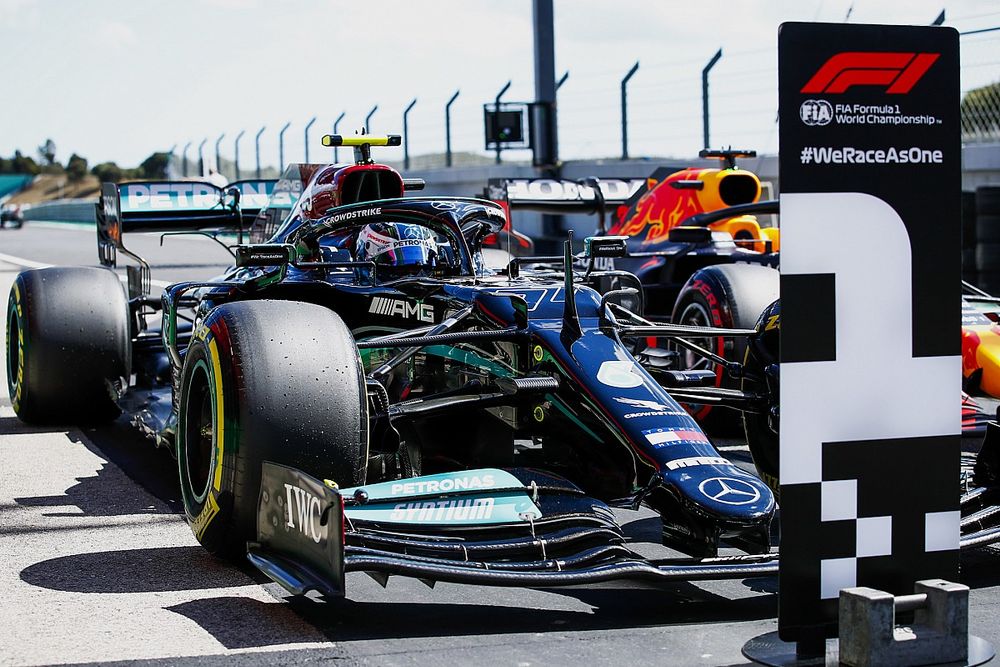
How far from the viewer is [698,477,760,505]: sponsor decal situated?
423 centimetres

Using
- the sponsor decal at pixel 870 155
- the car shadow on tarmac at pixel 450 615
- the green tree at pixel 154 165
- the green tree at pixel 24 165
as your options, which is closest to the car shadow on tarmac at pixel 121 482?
the car shadow on tarmac at pixel 450 615

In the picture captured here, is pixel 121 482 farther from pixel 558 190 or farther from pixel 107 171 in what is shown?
pixel 107 171

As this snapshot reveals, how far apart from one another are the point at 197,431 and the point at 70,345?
7.86 ft

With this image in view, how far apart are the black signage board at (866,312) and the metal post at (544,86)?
59.5 ft

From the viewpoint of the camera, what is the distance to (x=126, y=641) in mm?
3748

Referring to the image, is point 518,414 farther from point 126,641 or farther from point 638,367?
point 126,641

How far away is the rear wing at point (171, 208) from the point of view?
920cm

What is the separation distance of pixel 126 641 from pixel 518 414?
1848 mm

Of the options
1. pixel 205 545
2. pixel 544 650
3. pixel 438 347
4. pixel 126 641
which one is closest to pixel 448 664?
pixel 544 650

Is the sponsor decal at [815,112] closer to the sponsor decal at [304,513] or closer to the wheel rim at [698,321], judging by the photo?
the sponsor decal at [304,513]

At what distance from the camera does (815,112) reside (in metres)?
3.32

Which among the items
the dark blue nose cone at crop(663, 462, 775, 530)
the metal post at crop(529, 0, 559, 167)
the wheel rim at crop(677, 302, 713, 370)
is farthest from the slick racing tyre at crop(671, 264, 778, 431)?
the metal post at crop(529, 0, 559, 167)

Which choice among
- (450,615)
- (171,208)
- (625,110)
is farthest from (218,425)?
(625,110)

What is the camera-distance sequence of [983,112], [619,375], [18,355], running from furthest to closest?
[983,112], [18,355], [619,375]
